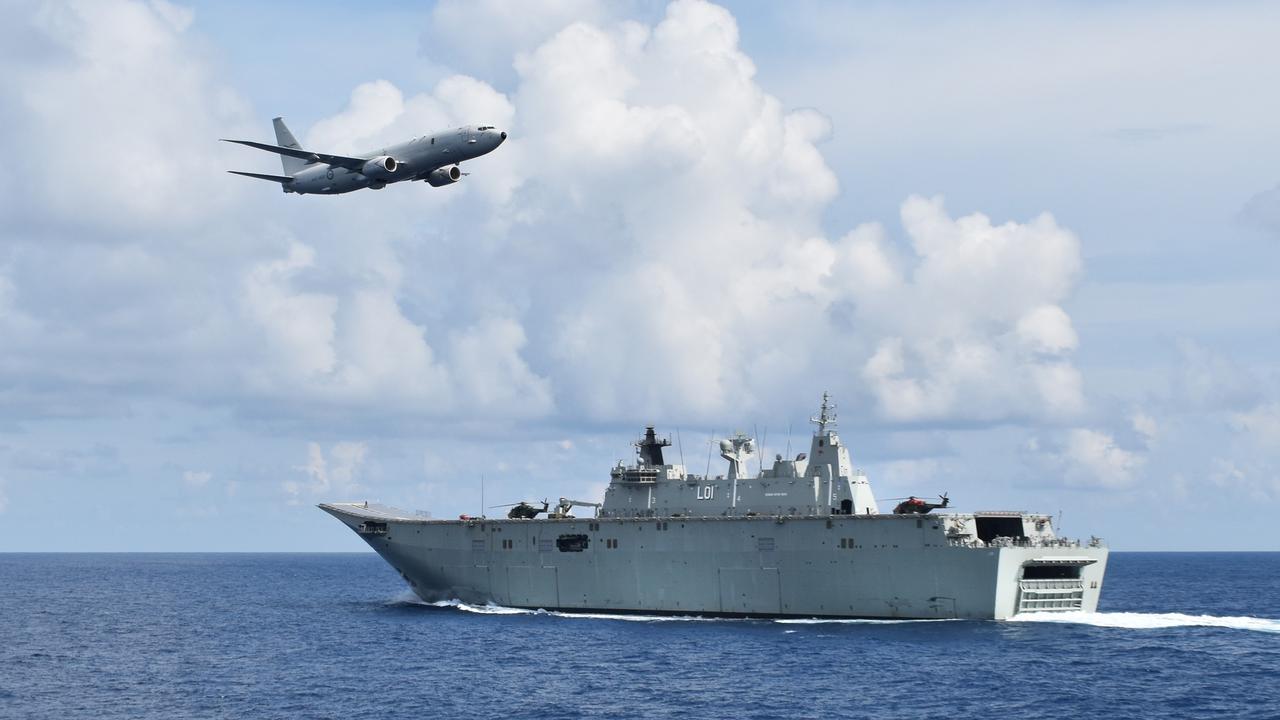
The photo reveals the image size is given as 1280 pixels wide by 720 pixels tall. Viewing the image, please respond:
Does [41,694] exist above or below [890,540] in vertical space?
below

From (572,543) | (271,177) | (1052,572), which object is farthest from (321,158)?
(1052,572)

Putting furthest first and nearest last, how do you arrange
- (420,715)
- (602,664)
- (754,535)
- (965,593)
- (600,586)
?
(600,586), (754,535), (965,593), (602,664), (420,715)

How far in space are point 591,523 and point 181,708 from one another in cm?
2322

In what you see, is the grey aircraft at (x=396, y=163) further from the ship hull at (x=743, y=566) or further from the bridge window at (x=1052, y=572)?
the bridge window at (x=1052, y=572)

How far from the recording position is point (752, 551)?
55469 mm

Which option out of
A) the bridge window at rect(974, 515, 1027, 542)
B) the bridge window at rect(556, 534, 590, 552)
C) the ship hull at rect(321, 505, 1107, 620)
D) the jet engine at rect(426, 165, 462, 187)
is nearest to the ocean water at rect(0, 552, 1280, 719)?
the ship hull at rect(321, 505, 1107, 620)

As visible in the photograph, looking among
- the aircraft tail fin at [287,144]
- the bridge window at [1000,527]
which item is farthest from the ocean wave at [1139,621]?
the aircraft tail fin at [287,144]

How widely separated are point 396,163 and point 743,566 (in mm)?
22223

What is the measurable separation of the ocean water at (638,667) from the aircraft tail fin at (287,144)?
20227 mm

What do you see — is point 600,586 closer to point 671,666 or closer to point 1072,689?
point 671,666

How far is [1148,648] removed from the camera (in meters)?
49.5

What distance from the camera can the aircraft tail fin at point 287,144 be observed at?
55.3 m

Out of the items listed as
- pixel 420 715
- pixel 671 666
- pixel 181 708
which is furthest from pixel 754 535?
pixel 181 708

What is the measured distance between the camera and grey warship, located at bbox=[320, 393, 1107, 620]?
168 ft
